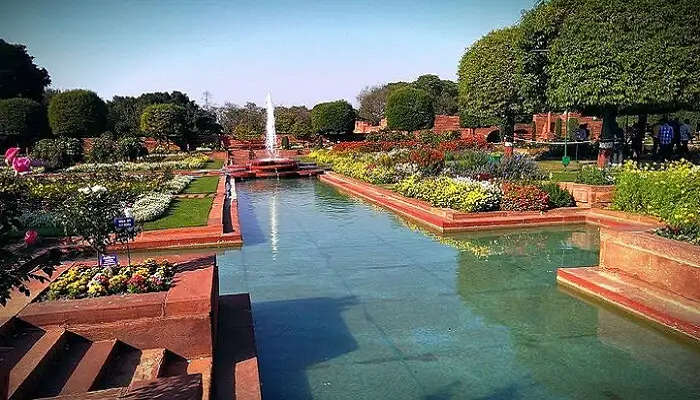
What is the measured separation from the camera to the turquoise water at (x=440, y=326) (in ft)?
12.1

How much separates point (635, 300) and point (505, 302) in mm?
1182

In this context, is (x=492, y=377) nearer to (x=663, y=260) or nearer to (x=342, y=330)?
(x=342, y=330)

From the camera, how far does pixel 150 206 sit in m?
10.1

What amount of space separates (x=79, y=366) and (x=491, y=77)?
86.6 feet

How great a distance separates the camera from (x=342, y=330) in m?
4.67

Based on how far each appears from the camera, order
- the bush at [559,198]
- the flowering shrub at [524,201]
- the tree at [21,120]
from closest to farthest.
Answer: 1. the flowering shrub at [524,201]
2. the bush at [559,198]
3. the tree at [21,120]

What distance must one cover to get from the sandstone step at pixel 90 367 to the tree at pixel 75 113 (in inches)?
1179

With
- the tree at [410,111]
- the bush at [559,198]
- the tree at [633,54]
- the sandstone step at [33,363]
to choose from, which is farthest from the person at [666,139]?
the tree at [410,111]

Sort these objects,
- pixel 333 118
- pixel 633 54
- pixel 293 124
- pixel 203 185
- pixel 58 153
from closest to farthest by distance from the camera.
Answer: pixel 633 54, pixel 203 185, pixel 58 153, pixel 333 118, pixel 293 124

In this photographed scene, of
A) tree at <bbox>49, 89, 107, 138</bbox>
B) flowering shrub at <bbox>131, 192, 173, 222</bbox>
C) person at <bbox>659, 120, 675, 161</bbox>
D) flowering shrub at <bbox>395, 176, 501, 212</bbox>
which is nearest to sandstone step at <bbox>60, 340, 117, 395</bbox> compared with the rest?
flowering shrub at <bbox>131, 192, 173, 222</bbox>

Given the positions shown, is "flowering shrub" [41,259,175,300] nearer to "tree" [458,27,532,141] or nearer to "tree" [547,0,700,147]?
"tree" [547,0,700,147]

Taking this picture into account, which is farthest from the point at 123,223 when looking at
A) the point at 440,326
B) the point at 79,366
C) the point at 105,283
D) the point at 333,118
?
the point at 333,118

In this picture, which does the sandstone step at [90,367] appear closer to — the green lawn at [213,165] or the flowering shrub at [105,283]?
the flowering shrub at [105,283]

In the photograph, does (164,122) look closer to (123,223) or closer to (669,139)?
(669,139)
